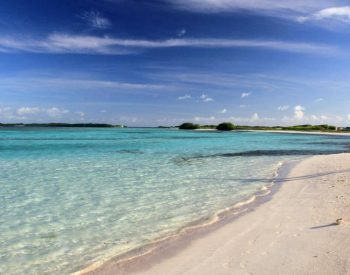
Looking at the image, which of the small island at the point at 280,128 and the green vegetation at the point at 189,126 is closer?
the small island at the point at 280,128

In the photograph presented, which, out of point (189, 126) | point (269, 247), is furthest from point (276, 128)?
point (269, 247)

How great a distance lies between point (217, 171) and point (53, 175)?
27.3 feet

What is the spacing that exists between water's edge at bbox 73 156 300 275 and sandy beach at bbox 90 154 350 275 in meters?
0.02

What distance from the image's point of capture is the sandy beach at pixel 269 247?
6.04 m

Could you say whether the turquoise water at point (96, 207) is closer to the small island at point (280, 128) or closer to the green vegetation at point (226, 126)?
the small island at point (280, 128)

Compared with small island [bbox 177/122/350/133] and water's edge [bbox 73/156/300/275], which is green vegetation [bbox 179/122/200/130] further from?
water's edge [bbox 73/156/300/275]

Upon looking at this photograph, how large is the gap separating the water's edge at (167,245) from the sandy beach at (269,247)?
0.07 feet

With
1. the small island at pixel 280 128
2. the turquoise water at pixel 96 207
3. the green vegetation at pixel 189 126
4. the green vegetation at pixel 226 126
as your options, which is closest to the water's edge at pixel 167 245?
the turquoise water at pixel 96 207

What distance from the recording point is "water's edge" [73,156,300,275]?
6363 millimetres

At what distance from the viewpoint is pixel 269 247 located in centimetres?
699

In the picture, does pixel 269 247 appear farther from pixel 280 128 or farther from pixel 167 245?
pixel 280 128

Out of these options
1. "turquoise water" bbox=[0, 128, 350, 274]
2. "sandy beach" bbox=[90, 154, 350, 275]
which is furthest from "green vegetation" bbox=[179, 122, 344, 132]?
"sandy beach" bbox=[90, 154, 350, 275]

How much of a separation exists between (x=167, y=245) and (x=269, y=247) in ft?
6.63

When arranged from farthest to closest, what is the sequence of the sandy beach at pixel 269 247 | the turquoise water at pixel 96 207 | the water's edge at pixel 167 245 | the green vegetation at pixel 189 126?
the green vegetation at pixel 189 126 < the turquoise water at pixel 96 207 < the water's edge at pixel 167 245 < the sandy beach at pixel 269 247
